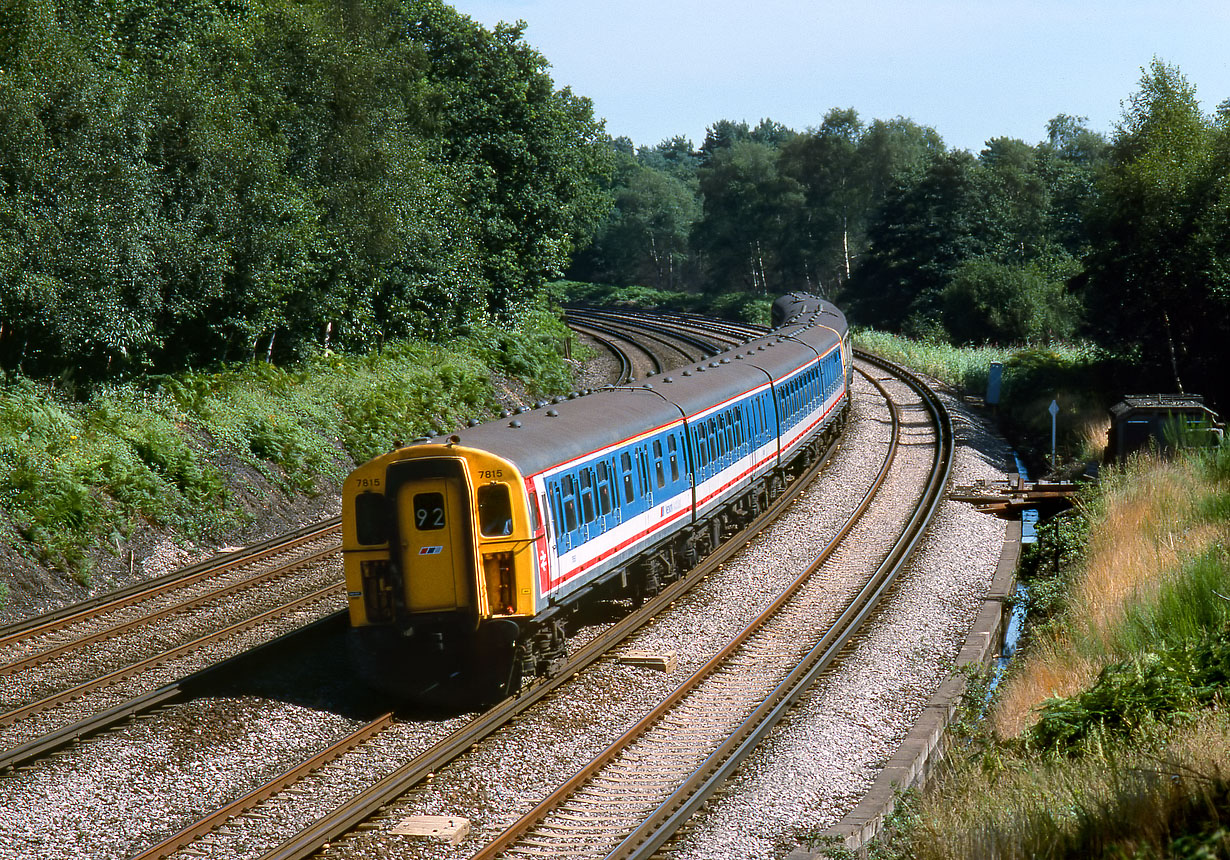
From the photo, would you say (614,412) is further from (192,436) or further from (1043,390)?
(1043,390)

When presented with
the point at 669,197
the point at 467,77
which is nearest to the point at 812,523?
the point at 467,77

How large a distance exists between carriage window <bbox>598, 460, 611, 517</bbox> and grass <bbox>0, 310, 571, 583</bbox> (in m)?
8.66

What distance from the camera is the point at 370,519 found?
1306cm

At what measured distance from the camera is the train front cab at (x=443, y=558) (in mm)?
12727

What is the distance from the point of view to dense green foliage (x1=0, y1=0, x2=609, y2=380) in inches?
840

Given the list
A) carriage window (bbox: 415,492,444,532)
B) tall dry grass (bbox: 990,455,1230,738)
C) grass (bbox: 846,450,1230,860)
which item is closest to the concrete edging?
grass (bbox: 846,450,1230,860)

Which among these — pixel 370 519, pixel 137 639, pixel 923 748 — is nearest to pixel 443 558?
pixel 370 519

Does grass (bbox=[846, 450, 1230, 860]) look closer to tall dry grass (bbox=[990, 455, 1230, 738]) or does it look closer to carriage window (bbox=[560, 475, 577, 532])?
tall dry grass (bbox=[990, 455, 1230, 738])

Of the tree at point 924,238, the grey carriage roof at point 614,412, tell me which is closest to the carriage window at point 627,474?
the grey carriage roof at point 614,412

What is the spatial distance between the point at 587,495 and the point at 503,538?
89.0 inches

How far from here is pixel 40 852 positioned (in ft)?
31.2

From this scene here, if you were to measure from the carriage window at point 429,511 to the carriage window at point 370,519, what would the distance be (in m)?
0.41

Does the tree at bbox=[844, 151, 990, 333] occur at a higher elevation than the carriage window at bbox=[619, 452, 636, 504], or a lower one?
higher

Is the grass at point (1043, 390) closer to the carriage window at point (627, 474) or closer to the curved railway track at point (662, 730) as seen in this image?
the curved railway track at point (662, 730)
